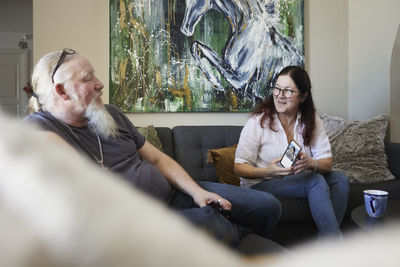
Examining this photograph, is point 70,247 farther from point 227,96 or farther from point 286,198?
point 227,96

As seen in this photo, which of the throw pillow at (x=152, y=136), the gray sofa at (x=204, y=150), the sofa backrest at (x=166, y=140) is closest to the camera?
the gray sofa at (x=204, y=150)

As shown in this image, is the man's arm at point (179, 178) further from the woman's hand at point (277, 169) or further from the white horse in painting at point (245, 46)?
the white horse in painting at point (245, 46)

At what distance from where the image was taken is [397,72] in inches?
103

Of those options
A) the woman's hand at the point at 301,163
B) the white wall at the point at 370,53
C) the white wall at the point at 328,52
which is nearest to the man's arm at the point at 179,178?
the woman's hand at the point at 301,163

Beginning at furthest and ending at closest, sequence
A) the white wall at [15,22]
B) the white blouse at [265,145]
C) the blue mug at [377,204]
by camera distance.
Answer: the white wall at [15,22], the white blouse at [265,145], the blue mug at [377,204]

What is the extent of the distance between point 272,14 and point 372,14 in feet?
3.15

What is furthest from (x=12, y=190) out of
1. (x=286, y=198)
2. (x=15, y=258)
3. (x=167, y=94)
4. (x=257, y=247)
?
(x=167, y=94)

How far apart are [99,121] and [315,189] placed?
3.56ft

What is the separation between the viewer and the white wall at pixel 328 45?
112 inches

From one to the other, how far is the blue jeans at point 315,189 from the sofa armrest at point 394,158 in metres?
0.93

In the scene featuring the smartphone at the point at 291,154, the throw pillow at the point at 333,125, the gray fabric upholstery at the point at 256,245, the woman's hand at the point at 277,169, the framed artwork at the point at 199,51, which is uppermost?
the framed artwork at the point at 199,51

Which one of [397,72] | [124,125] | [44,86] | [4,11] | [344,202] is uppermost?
[4,11]

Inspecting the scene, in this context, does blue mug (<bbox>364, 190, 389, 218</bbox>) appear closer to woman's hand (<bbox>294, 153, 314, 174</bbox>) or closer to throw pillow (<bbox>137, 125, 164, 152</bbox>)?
woman's hand (<bbox>294, 153, 314, 174</bbox>)

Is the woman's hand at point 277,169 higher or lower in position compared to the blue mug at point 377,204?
higher
